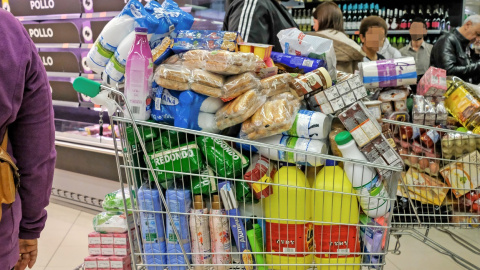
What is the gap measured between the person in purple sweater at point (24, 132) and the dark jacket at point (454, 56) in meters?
4.26

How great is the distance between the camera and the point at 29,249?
157 centimetres

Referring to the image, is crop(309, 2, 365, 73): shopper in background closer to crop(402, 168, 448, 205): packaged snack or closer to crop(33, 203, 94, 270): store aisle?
crop(402, 168, 448, 205): packaged snack

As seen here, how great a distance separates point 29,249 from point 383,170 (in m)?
1.33

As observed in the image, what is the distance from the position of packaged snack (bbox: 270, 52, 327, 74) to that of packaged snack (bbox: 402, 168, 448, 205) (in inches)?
29.5

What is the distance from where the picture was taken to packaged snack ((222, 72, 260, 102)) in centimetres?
166

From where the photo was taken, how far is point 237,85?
5.46ft

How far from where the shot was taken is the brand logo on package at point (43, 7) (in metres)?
4.45

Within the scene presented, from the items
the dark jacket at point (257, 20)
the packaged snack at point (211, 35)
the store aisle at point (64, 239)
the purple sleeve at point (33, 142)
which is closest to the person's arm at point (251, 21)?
the dark jacket at point (257, 20)

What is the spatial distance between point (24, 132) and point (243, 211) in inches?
32.7

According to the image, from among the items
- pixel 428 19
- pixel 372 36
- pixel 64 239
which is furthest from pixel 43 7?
pixel 428 19

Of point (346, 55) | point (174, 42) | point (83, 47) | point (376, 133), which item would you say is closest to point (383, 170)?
point (376, 133)

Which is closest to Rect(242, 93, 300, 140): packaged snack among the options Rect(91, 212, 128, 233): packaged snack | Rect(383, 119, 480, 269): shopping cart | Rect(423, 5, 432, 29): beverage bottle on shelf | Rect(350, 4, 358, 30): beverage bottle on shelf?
Rect(383, 119, 480, 269): shopping cart

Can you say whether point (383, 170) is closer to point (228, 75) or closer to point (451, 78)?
point (228, 75)

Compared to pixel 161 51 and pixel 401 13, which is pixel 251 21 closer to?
pixel 161 51
